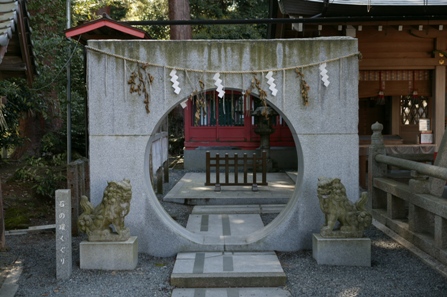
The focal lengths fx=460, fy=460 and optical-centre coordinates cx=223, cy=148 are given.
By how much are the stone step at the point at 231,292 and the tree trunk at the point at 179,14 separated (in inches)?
721

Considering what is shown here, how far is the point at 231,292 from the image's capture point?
5.96 m

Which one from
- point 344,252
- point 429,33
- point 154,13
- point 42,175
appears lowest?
point 344,252

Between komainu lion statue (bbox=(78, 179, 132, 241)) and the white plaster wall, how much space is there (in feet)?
1.94

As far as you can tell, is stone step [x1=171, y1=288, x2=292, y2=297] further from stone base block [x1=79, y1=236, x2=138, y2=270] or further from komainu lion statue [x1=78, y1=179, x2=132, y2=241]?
komainu lion statue [x1=78, y1=179, x2=132, y2=241]

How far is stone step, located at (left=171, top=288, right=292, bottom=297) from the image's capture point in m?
5.85

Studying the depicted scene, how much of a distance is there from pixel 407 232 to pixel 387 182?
1.55m

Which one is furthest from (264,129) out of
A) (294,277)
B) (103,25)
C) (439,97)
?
(294,277)

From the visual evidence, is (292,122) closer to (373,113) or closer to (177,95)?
(177,95)

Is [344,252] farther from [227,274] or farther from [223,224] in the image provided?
[223,224]

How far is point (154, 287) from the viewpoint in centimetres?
605

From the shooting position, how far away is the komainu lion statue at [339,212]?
22.3ft

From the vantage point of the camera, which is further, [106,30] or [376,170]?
[376,170]

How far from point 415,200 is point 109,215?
4858mm

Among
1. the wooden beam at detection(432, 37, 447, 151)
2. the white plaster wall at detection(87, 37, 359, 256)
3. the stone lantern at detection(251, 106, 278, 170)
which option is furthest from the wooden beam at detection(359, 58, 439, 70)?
the stone lantern at detection(251, 106, 278, 170)
